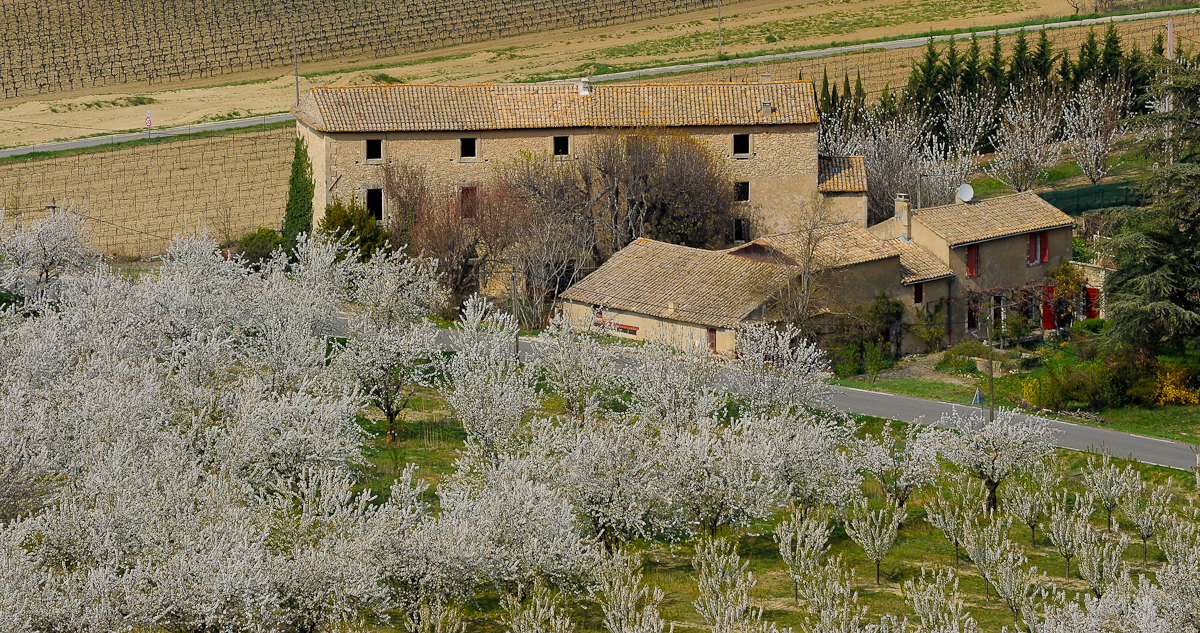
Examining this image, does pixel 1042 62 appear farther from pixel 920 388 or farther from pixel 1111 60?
pixel 920 388

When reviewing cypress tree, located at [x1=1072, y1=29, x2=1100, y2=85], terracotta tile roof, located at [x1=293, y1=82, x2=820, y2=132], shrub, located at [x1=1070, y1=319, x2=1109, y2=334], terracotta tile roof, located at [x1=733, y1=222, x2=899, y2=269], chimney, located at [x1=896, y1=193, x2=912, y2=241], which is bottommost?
shrub, located at [x1=1070, y1=319, x2=1109, y2=334]

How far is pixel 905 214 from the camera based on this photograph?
53.7 meters

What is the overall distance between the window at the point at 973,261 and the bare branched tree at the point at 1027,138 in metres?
14.4

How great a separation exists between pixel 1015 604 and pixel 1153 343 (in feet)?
68.8

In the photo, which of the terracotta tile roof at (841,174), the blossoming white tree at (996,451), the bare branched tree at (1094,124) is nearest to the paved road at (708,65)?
the bare branched tree at (1094,124)

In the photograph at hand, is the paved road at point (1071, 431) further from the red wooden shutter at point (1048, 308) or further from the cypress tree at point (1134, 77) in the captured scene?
the cypress tree at point (1134, 77)

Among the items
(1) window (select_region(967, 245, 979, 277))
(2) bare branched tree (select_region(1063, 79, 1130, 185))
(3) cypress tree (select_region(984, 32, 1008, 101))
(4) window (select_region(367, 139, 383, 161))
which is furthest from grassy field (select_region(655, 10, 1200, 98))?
(1) window (select_region(967, 245, 979, 277))

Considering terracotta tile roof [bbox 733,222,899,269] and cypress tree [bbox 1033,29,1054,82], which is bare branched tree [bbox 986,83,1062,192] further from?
terracotta tile roof [bbox 733,222,899,269]

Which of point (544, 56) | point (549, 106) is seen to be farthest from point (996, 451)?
point (544, 56)

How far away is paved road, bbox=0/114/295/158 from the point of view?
75.0 metres

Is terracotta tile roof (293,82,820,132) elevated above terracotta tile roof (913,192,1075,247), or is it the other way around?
terracotta tile roof (293,82,820,132)

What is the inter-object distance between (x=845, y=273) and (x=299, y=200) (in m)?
22.9

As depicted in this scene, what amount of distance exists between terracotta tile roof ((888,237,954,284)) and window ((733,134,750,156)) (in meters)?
8.97

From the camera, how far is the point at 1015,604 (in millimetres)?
27828
